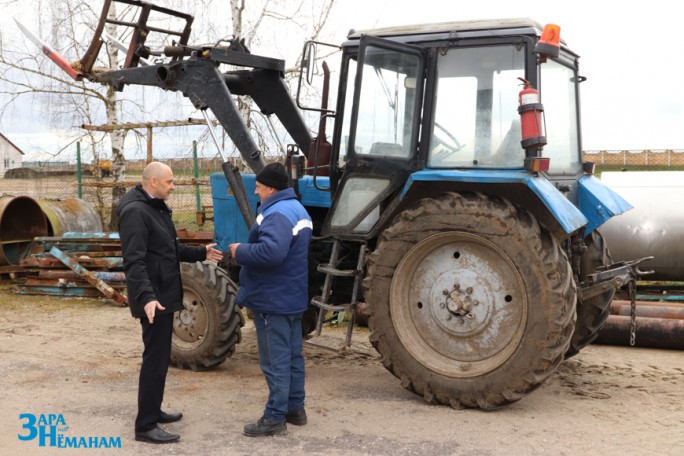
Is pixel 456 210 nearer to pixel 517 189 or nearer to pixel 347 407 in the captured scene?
pixel 517 189

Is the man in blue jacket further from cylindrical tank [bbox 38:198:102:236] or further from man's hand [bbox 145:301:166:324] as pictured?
cylindrical tank [bbox 38:198:102:236]

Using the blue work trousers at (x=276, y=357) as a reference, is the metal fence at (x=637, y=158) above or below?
above

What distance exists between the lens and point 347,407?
5.35 metres

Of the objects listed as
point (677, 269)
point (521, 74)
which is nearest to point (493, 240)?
point (521, 74)

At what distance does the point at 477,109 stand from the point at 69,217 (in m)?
8.90

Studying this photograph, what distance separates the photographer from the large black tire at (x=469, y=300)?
501 centimetres

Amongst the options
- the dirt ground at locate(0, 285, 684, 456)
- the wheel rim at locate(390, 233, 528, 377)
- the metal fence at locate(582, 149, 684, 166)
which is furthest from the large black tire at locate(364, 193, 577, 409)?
the metal fence at locate(582, 149, 684, 166)

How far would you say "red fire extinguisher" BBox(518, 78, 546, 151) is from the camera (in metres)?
4.95

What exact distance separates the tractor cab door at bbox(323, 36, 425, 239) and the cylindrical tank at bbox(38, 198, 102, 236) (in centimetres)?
773

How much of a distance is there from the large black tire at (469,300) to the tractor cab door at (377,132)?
1.30 feet

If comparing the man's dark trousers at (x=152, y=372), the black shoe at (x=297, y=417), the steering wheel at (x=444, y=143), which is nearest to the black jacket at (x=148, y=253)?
the man's dark trousers at (x=152, y=372)

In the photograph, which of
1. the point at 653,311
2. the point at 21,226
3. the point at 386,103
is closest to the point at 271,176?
the point at 386,103

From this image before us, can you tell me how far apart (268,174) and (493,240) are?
158 centimetres

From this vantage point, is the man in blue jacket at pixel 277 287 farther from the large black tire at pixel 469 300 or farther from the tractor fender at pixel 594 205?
the tractor fender at pixel 594 205
